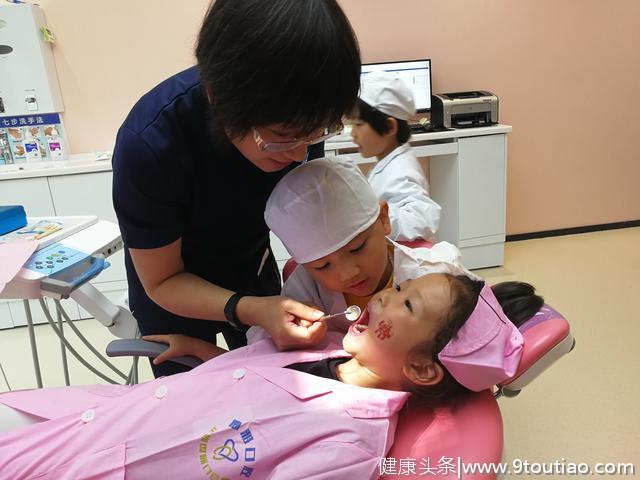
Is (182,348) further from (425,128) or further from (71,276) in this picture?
(425,128)

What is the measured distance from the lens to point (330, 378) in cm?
105

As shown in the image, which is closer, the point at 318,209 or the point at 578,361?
the point at 318,209

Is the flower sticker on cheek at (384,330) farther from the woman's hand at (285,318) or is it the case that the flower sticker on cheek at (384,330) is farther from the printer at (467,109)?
the printer at (467,109)

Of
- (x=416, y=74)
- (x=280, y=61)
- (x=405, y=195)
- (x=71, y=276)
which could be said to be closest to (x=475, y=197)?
(x=416, y=74)

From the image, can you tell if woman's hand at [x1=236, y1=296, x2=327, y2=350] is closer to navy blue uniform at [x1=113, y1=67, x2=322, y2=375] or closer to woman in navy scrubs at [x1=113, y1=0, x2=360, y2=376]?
woman in navy scrubs at [x1=113, y1=0, x2=360, y2=376]

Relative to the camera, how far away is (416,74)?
10.9ft

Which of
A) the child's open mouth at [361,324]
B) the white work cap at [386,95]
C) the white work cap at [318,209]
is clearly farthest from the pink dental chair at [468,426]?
the white work cap at [386,95]

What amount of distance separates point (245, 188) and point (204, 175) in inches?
4.1

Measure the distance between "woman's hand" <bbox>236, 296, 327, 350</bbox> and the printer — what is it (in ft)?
8.35

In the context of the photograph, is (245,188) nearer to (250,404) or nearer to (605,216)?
(250,404)

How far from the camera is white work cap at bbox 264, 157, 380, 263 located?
1.00 m

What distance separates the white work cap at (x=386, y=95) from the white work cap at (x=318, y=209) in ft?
3.03

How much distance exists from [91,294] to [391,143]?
1.29 meters

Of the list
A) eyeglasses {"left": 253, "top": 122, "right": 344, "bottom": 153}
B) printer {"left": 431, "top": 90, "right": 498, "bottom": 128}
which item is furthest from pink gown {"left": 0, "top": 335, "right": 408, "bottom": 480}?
printer {"left": 431, "top": 90, "right": 498, "bottom": 128}
